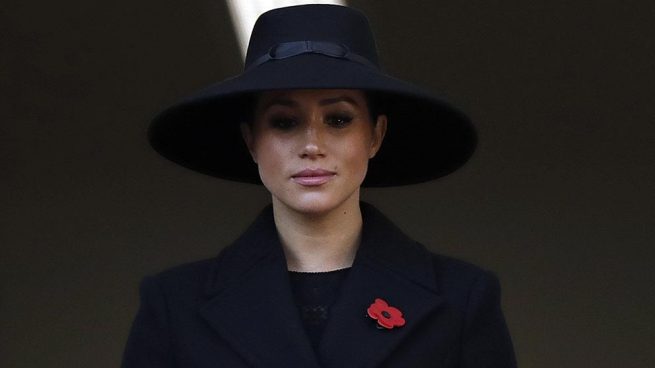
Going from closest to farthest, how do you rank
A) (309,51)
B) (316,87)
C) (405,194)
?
(316,87) → (309,51) → (405,194)

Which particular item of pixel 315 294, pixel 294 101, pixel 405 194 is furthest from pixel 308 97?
pixel 405 194

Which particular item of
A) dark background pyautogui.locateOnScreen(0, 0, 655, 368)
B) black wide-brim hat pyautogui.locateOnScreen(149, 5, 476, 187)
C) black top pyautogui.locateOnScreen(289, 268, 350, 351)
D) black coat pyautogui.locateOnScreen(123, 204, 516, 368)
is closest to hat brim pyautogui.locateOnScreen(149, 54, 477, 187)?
black wide-brim hat pyautogui.locateOnScreen(149, 5, 476, 187)

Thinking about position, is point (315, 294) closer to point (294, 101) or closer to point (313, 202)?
point (313, 202)

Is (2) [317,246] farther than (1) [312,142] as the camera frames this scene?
Yes

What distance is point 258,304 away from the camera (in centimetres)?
191

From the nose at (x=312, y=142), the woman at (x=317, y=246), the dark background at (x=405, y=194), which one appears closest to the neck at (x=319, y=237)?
the woman at (x=317, y=246)

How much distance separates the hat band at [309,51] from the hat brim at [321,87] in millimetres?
15

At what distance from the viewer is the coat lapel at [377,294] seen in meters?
1.84

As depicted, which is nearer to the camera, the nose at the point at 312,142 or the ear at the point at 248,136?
the nose at the point at 312,142

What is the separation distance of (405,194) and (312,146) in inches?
108

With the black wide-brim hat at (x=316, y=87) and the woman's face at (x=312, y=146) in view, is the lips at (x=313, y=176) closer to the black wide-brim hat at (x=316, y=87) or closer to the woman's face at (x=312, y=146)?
the woman's face at (x=312, y=146)

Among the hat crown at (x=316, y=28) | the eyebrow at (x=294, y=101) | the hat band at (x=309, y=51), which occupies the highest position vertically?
the hat crown at (x=316, y=28)

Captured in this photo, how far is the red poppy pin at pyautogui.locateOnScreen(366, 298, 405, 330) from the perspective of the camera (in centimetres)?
187

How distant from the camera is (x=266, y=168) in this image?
73.2 inches
